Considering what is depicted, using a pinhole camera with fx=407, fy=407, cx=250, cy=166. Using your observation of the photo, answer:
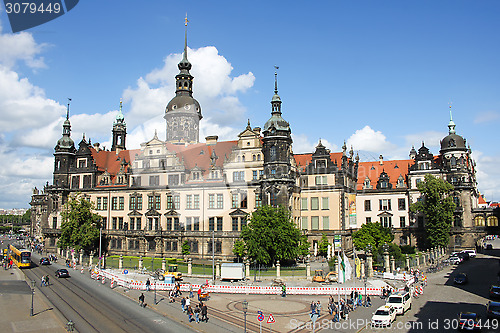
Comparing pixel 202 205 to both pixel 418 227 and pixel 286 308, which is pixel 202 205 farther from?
pixel 418 227

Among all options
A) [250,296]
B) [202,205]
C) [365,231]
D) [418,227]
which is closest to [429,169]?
[418,227]


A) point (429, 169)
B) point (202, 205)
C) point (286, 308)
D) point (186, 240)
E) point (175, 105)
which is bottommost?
point (286, 308)

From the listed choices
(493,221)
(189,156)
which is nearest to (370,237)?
(189,156)

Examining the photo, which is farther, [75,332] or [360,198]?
[360,198]

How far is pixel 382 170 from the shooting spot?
86000 millimetres

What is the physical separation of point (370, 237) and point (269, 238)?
21224 millimetres

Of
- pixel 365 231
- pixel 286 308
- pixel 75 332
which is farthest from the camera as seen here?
pixel 365 231

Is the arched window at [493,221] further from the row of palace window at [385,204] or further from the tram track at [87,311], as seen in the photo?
the tram track at [87,311]

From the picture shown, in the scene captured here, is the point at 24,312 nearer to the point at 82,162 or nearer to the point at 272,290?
the point at 272,290

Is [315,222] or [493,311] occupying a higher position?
[315,222]

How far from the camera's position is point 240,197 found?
222 ft

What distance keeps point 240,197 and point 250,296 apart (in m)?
27.1

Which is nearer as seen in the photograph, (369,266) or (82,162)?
(369,266)

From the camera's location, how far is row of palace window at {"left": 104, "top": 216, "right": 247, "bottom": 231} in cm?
6738
